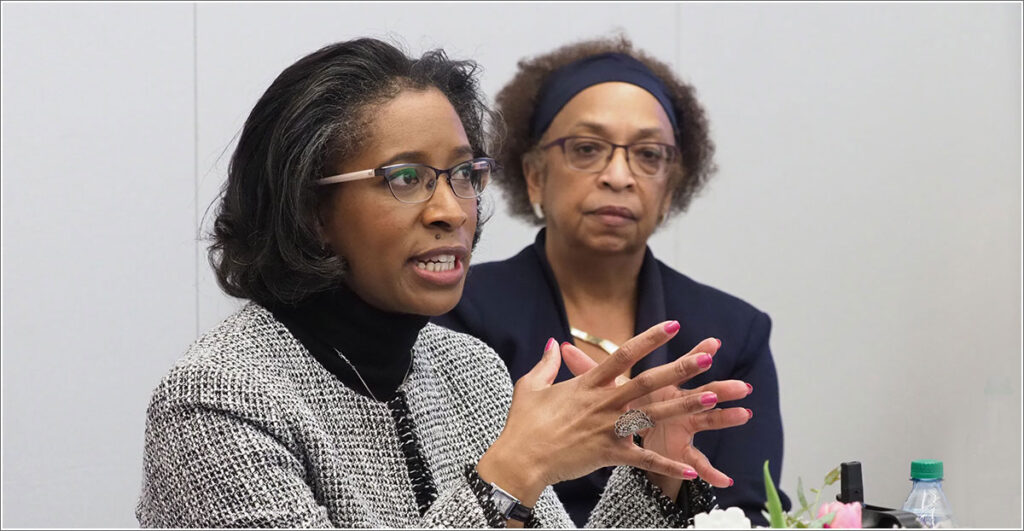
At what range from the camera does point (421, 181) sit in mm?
1617

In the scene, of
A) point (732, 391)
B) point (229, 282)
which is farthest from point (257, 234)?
point (732, 391)

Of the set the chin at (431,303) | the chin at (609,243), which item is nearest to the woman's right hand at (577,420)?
the chin at (431,303)

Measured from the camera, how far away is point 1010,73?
3818mm

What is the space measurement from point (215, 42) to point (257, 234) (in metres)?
1.58

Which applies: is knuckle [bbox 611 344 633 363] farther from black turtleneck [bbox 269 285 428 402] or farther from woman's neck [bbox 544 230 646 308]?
woman's neck [bbox 544 230 646 308]

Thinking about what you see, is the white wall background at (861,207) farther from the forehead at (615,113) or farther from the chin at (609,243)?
the chin at (609,243)

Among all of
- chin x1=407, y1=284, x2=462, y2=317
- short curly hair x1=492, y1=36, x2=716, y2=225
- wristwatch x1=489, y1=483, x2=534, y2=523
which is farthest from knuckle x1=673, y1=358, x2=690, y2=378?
short curly hair x1=492, y1=36, x2=716, y2=225

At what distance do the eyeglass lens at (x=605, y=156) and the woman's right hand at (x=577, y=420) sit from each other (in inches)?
52.0

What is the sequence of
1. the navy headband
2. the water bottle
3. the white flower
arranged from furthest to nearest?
the navy headband < the water bottle < the white flower

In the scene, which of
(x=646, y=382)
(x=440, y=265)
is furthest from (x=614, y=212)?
(x=646, y=382)

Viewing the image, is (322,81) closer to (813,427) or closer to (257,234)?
(257,234)

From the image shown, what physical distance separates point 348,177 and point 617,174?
1170 millimetres

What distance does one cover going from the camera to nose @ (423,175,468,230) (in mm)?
1604

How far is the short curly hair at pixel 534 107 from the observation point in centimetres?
293
